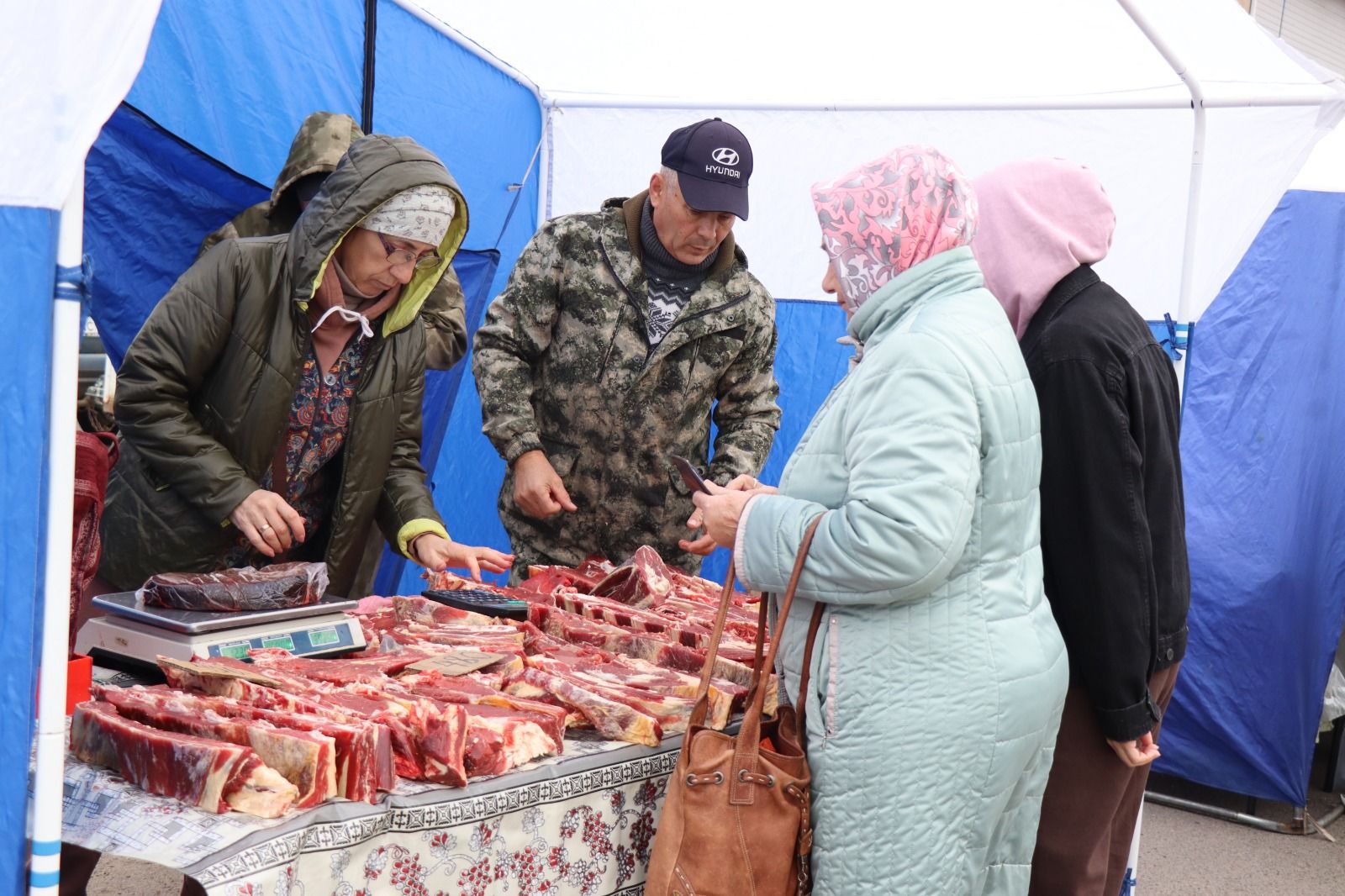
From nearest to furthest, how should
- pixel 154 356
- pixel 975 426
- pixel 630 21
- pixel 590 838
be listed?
1. pixel 975 426
2. pixel 590 838
3. pixel 154 356
4. pixel 630 21

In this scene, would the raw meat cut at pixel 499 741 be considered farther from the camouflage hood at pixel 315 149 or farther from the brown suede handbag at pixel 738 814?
the camouflage hood at pixel 315 149

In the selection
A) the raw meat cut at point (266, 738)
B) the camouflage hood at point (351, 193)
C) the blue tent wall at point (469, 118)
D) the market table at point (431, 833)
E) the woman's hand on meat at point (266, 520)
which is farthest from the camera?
the blue tent wall at point (469, 118)

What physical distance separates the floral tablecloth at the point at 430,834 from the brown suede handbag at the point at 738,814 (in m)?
0.15

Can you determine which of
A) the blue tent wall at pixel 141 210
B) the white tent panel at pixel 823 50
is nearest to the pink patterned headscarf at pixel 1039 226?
the blue tent wall at pixel 141 210

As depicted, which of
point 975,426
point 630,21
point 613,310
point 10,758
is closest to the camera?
point 10,758

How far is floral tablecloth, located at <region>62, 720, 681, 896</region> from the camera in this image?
66.1 inches

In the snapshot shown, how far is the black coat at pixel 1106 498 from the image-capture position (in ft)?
7.77

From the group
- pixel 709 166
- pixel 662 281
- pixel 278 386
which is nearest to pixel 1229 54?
pixel 709 166

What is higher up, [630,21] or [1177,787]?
[630,21]

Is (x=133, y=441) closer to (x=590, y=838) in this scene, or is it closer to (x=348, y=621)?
(x=348, y=621)

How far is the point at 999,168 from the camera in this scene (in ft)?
8.62

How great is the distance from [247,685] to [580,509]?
1904 millimetres

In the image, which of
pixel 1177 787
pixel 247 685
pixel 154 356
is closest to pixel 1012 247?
pixel 247 685

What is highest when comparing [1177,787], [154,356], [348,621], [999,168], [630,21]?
[630,21]
